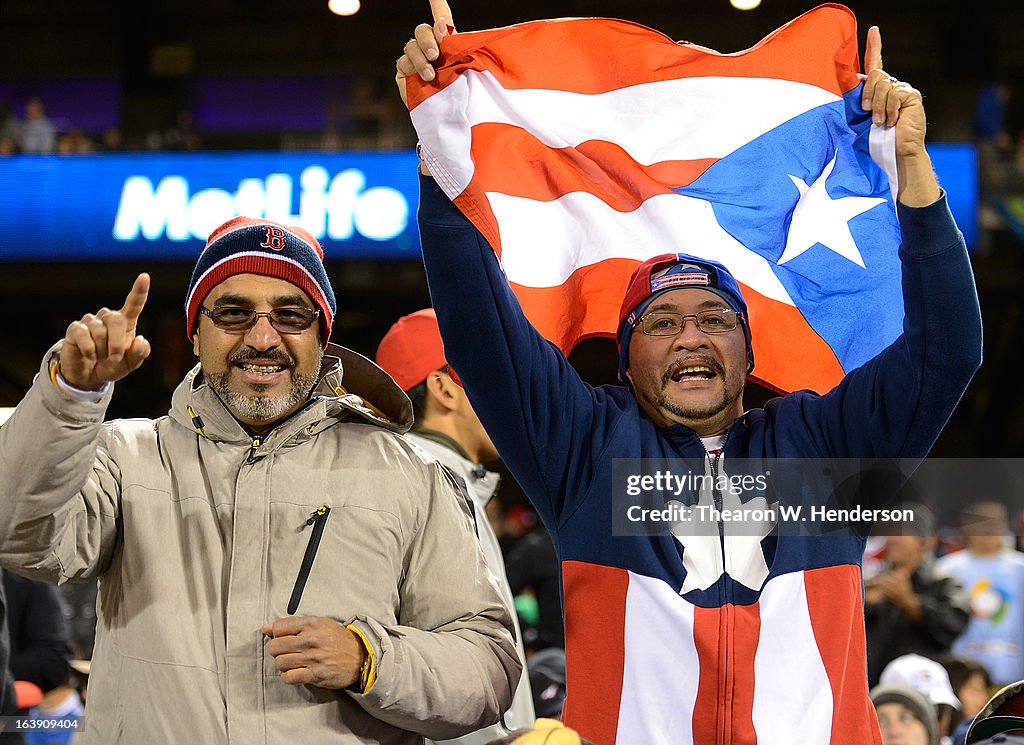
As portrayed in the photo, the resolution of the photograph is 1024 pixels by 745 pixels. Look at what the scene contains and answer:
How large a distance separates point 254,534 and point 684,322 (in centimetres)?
87

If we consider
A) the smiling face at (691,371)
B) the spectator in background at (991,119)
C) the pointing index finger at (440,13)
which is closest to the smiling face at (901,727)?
the smiling face at (691,371)

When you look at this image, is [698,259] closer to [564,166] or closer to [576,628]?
[564,166]

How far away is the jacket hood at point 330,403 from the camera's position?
84.4 inches

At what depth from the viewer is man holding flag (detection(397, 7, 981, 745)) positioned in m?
2.16

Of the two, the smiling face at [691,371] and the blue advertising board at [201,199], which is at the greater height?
the blue advertising board at [201,199]

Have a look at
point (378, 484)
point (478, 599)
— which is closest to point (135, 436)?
point (378, 484)

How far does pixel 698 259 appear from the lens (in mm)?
2467

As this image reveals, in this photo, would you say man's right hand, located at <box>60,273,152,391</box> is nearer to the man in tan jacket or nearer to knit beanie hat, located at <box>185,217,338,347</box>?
the man in tan jacket

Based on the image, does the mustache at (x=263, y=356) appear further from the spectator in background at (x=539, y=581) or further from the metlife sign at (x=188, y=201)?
the metlife sign at (x=188, y=201)

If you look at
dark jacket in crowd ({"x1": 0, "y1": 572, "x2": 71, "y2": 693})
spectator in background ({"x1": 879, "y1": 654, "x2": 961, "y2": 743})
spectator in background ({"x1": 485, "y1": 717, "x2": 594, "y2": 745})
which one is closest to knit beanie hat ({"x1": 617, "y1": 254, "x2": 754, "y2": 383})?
spectator in background ({"x1": 485, "y1": 717, "x2": 594, "y2": 745})

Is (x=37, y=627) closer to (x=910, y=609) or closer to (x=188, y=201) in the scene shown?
(x=910, y=609)

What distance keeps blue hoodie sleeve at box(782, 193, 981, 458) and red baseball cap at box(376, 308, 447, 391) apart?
1.19 m

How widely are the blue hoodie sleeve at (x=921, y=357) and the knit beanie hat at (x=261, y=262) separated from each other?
3.16 feet

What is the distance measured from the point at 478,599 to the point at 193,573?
0.48 meters
